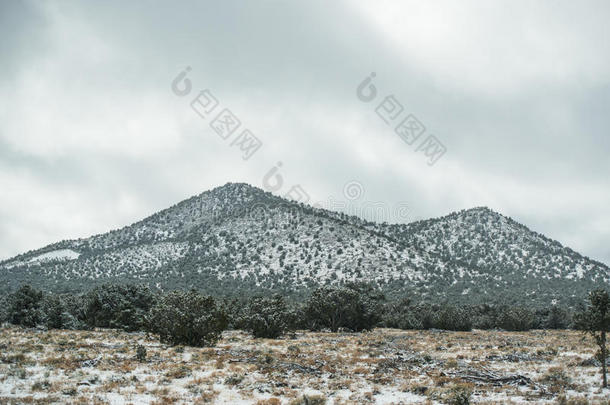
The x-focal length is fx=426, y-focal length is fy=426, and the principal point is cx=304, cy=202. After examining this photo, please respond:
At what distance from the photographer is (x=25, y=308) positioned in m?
56.4

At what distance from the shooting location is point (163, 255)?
148m

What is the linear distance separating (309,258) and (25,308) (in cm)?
8584

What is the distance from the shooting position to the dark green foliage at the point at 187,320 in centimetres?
3512

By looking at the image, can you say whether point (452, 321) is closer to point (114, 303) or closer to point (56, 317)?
point (114, 303)

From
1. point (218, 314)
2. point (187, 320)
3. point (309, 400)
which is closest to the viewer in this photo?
point (309, 400)

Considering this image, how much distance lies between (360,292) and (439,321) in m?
14.0

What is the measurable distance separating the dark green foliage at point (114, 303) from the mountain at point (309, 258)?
52505 millimetres

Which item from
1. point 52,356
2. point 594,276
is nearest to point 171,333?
point 52,356

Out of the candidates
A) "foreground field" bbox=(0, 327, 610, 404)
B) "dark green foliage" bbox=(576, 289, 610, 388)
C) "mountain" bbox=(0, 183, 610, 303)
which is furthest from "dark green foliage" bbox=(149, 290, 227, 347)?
"mountain" bbox=(0, 183, 610, 303)

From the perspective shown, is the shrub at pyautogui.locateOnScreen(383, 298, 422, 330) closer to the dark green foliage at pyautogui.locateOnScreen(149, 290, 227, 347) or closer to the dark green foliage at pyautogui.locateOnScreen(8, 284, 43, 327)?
the dark green foliage at pyautogui.locateOnScreen(149, 290, 227, 347)

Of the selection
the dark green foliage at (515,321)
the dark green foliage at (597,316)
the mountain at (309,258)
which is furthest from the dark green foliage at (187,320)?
the mountain at (309,258)

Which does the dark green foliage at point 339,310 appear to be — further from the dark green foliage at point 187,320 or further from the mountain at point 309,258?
the mountain at point 309,258

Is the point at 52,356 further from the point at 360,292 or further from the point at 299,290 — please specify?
the point at 299,290

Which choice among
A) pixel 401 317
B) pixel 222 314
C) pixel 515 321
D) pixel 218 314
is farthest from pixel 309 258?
pixel 218 314
